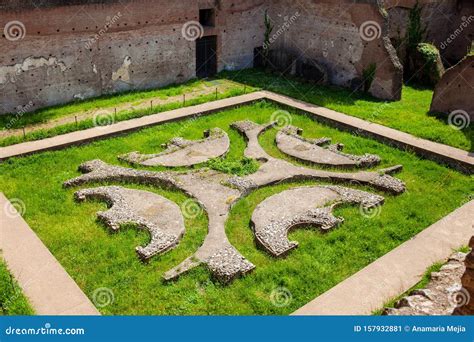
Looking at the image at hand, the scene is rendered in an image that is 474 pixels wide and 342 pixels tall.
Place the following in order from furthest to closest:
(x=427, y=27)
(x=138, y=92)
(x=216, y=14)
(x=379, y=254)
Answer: (x=427, y=27), (x=216, y=14), (x=138, y=92), (x=379, y=254)

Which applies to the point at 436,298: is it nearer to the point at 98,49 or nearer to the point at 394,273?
the point at 394,273

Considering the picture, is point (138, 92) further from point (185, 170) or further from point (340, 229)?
point (340, 229)

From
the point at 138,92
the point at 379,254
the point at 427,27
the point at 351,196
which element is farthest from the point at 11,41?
the point at 427,27

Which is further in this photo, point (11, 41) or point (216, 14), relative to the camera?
point (216, 14)

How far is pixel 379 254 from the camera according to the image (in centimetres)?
896

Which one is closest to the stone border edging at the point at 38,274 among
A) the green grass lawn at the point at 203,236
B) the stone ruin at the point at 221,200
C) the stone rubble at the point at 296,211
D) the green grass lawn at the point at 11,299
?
the green grass lawn at the point at 11,299

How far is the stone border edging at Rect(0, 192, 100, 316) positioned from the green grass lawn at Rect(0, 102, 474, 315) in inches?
9.8

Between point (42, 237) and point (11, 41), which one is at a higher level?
point (11, 41)

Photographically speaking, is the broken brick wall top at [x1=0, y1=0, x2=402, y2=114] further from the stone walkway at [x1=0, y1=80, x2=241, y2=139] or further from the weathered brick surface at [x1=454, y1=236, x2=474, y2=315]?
the weathered brick surface at [x1=454, y1=236, x2=474, y2=315]

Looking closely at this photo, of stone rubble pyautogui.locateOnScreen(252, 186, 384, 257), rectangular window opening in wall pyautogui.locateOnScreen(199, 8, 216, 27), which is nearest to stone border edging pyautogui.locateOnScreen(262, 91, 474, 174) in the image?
stone rubble pyautogui.locateOnScreen(252, 186, 384, 257)

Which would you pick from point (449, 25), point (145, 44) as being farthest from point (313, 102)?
point (449, 25)

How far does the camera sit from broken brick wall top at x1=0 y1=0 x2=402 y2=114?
15.1 metres

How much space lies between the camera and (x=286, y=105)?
16719mm

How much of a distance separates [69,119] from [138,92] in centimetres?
345
